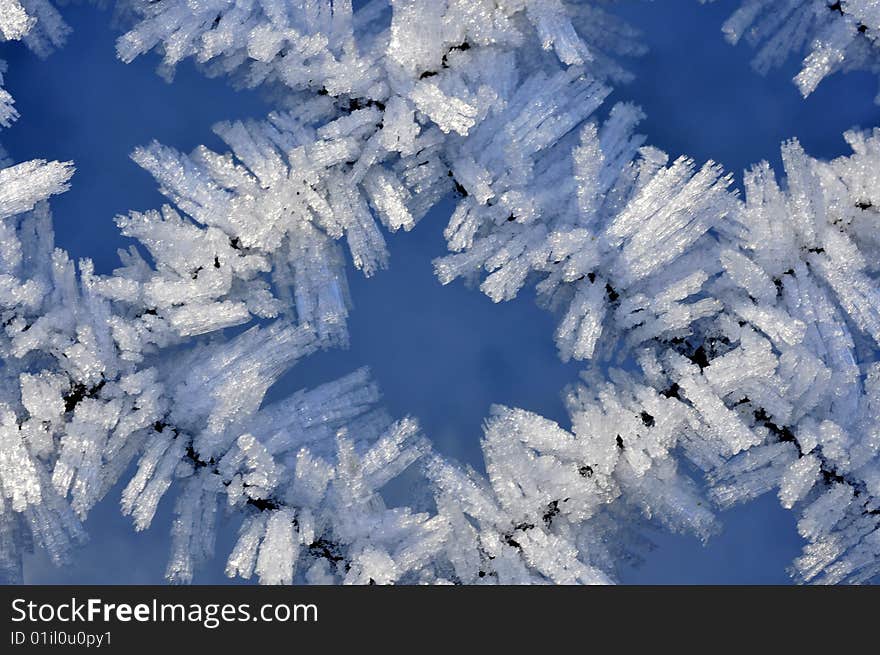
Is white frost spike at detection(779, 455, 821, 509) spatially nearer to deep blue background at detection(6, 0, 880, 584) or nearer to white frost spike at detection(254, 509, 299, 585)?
deep blue background at detection(6, 0, 880, 584)

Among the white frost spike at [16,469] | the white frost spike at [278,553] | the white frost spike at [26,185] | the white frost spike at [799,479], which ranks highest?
the white frost spike at [26,185]

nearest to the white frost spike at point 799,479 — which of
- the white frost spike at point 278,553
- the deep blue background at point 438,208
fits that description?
the deep blue background at point 438,208

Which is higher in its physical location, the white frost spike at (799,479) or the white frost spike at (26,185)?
the white frost spike at (26,185)

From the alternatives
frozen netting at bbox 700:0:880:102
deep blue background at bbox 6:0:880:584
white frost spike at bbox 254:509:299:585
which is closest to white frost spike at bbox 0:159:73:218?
deep blue background at bbox 6:0:880:584

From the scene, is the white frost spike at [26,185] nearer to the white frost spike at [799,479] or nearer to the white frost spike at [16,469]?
the white frost spike at [16,469]

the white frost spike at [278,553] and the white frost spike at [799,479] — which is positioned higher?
the white frost spike at [278,553]

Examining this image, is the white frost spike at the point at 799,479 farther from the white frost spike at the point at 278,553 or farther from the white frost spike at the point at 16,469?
the white frost spike at the point at 16,469
